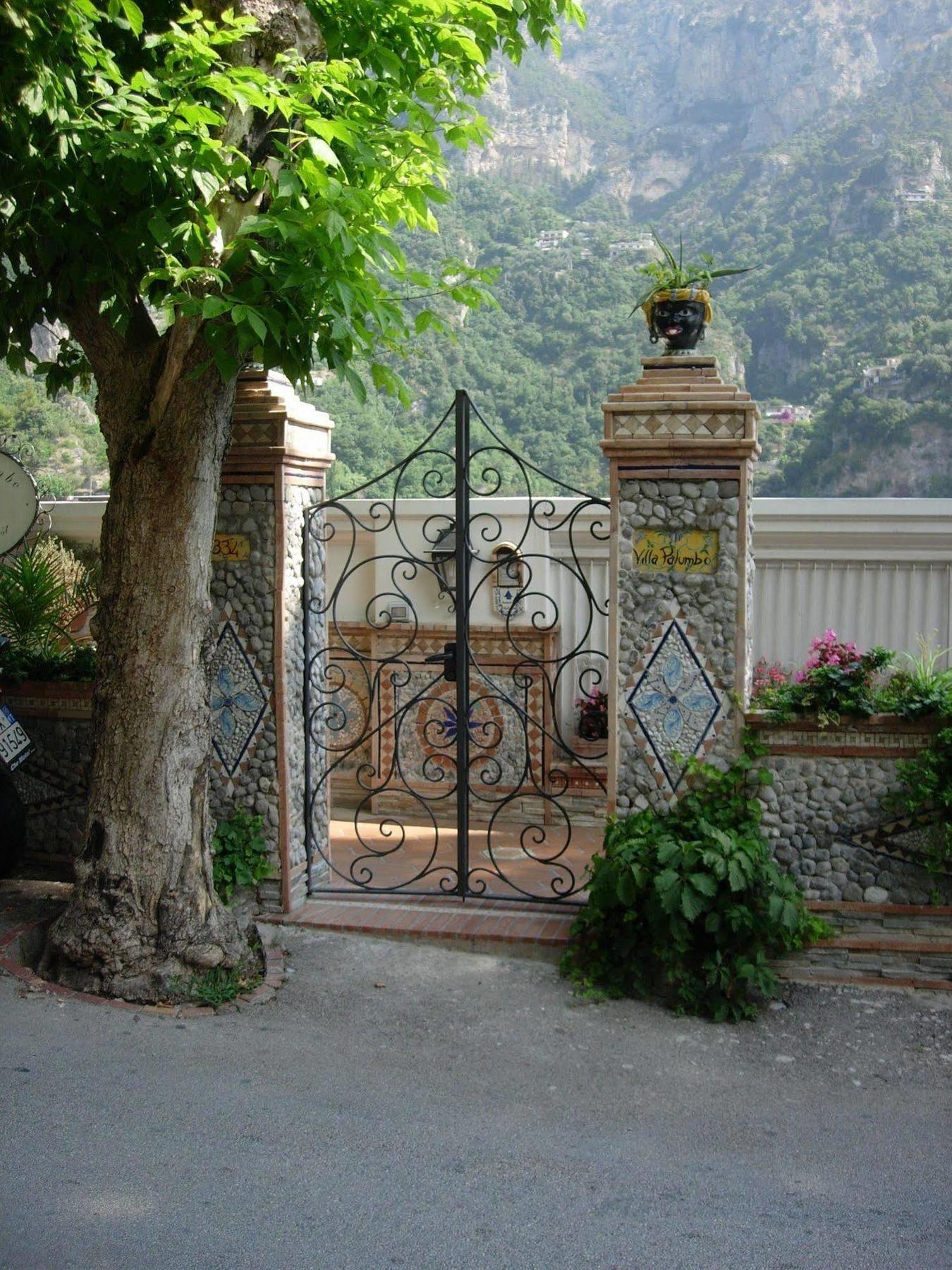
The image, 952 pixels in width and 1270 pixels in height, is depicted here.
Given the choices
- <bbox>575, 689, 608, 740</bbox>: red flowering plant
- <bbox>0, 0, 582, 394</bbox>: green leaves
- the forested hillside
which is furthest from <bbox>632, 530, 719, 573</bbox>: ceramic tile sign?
<bbox>575, 689, 608, 740</bbox>: red flowering plant

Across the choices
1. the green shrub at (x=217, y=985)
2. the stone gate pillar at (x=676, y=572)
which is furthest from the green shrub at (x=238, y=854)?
the stone gate pillar at (x=676, y=572)

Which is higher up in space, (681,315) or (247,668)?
(681,315)

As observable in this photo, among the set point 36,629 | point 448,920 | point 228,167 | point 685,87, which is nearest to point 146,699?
point 448,920

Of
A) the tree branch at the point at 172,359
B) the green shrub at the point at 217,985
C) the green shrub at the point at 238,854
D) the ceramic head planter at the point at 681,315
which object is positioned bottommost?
the green shrub at the point at 217,985

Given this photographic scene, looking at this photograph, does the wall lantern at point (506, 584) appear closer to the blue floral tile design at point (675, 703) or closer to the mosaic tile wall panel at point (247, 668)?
the mosaic tile wall panel at point (247, 668)

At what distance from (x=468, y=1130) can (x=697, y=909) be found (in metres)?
1.57

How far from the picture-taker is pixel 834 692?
5.91 metres

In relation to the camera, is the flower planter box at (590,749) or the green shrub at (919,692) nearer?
the green shrub at (919,692)

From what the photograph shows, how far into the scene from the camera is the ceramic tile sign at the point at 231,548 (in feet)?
21.7

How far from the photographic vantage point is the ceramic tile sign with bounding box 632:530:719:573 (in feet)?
19.9

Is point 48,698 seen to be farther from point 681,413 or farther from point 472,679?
point 681,413

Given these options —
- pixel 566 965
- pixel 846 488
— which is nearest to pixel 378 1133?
pixel 566 965

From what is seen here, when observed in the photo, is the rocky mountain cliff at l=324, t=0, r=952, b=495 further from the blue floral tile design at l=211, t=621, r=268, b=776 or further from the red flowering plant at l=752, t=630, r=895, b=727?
the red flowering plant at l=752, t=630, r=895, b=727

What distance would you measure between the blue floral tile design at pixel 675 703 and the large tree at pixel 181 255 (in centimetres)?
192
